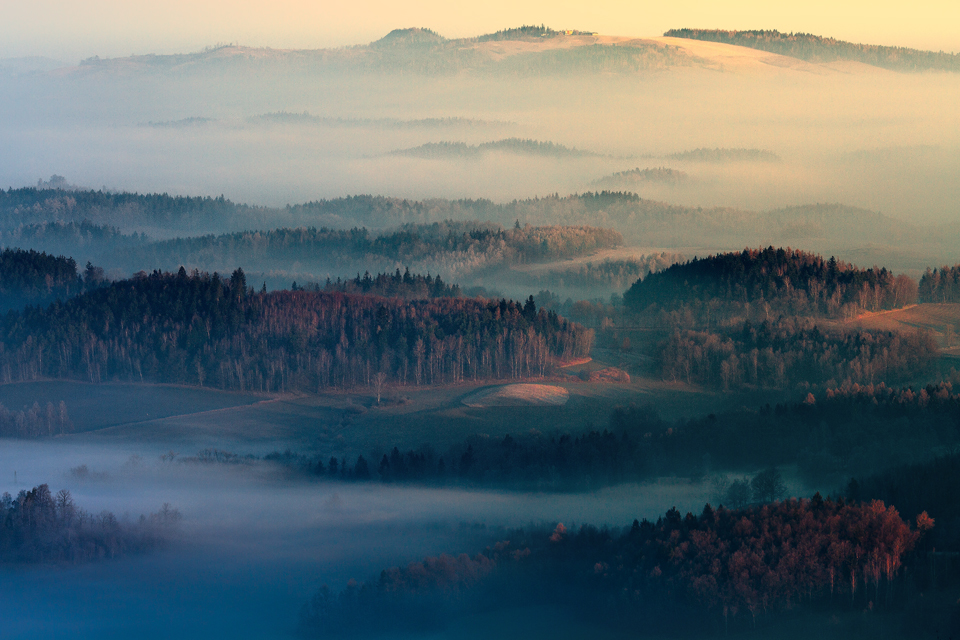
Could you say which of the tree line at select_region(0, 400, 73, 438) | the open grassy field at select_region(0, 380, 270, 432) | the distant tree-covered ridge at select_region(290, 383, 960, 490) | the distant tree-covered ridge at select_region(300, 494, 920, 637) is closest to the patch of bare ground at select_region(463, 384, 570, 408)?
the distant tree-covered ridge at select_region(290, 383, 960, 490)

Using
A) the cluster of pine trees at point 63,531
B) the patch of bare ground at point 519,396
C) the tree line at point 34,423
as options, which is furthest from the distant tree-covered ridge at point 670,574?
the tree line at point 34,423

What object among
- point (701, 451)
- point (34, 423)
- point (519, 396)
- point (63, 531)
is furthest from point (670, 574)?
point (34, 423)

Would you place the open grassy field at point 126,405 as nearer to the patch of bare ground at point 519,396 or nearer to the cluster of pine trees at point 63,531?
the patch of bare ground at point 519,396

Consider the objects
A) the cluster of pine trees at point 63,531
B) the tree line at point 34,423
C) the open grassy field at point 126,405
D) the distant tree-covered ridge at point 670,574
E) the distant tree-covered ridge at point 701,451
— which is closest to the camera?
the distant tree-covered ridge at point 670,574

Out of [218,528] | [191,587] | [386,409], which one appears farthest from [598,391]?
[191,587]

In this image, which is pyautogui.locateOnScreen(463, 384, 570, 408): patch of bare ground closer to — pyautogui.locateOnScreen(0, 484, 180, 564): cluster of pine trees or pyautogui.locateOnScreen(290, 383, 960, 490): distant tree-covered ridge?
pyautogui.locateOnScreen(290, 383, 960, 490): distant tree-covered ridge

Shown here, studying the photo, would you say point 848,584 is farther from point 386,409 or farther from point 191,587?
point 386,409

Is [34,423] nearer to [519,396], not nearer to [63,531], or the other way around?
[63,531]
